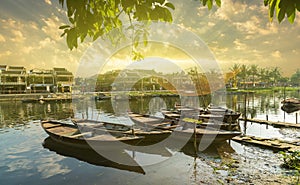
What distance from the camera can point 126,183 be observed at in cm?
911

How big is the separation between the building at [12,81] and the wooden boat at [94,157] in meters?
55.9

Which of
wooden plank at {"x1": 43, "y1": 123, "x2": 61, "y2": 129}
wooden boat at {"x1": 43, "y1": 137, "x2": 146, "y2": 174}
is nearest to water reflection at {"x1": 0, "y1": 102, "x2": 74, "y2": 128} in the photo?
wooden plank at {"x1": 43, "y1": 123, "x2": 61, "y2": 129}

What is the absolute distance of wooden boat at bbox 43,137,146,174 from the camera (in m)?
10.8

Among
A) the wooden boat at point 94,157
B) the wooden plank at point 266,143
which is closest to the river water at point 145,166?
the wooden boat at point 94,157

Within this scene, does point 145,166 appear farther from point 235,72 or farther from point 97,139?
point 235,72

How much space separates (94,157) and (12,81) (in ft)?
202

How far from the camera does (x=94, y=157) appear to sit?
12.1 meters

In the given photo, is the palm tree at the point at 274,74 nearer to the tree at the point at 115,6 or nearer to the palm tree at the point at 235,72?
the palm tree at the point at 235,72

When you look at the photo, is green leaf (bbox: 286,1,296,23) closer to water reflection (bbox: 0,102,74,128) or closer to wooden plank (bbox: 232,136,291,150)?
wooden plank (bbox: 232,136,291,150)

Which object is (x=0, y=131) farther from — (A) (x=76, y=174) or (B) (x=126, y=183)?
(B) (x=126, y=183)

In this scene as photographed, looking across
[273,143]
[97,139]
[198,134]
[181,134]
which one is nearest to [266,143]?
[273,143]

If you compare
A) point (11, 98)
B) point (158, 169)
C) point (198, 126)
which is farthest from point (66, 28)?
point (11, 98)

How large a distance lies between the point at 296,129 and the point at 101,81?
73313 mm

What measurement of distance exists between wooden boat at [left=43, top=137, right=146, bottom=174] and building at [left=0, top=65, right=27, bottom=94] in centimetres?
5587
